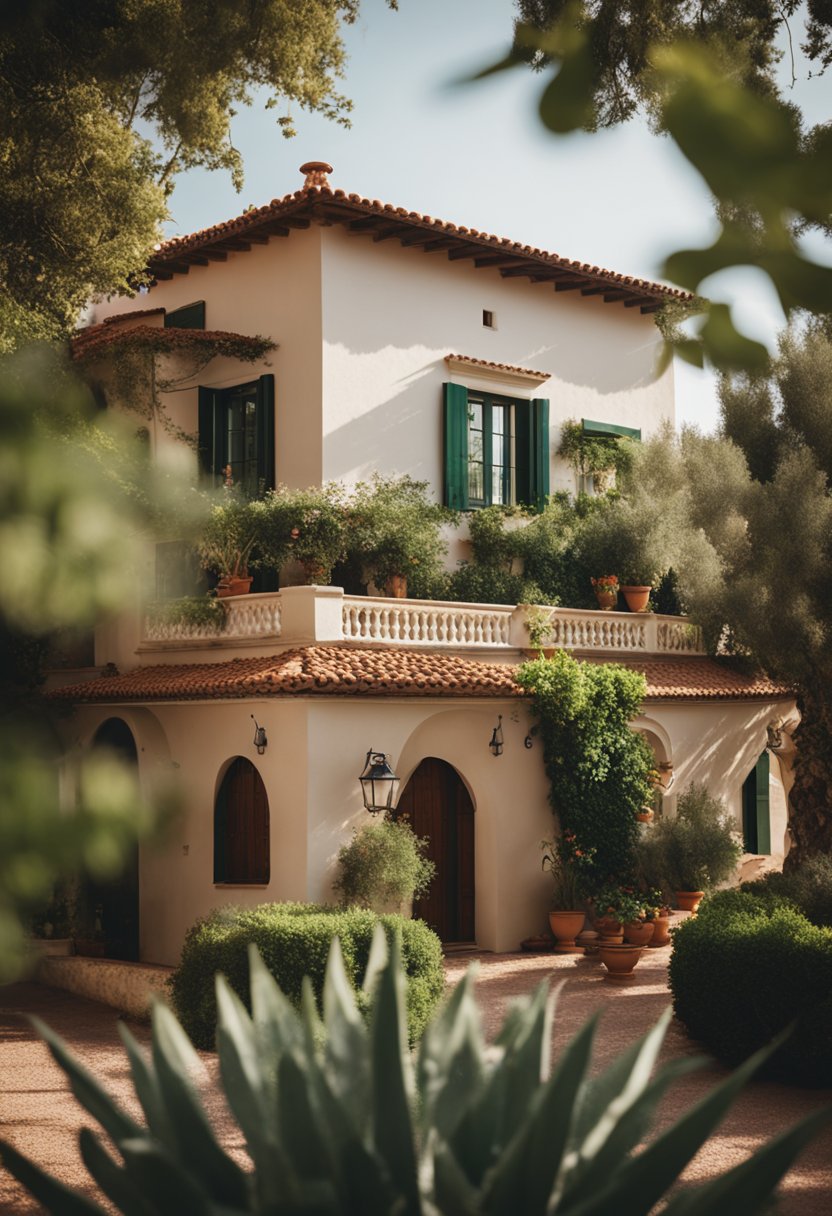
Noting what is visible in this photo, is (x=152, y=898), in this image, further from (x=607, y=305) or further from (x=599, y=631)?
(x=607, y=305)

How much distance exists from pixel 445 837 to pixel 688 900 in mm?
3769

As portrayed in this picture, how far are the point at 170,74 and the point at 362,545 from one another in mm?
13710

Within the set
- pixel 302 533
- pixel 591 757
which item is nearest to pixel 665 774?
pixel 591 757

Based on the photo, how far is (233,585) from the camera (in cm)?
1758

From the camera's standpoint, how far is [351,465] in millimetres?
18406

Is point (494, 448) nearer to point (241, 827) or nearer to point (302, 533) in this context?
point (302, 533)

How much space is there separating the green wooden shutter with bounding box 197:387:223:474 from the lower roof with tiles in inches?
127

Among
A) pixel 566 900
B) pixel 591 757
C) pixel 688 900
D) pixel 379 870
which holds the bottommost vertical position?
pixel 688 900

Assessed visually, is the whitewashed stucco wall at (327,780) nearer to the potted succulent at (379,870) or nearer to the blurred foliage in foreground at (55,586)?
the potted succulent at (379,870)

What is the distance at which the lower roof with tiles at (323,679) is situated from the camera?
14.9 m

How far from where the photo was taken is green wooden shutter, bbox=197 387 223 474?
1930 cm

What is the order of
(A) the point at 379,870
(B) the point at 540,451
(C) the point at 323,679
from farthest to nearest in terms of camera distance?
1. (B) the point at 540,451
2. (A) the point at 379,870
3. (C) the point at 323,679

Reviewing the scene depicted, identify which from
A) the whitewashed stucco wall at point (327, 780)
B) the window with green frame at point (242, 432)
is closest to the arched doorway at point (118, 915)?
the whitewashed stucco wall at point (327, 780)

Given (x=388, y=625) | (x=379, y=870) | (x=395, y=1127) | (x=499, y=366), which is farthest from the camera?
(x=499, y=366)
